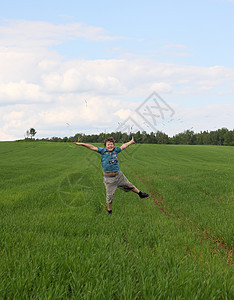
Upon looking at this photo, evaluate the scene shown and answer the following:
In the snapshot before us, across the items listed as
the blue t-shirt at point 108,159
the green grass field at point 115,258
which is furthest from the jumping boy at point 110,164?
the green grass field at point 115,258

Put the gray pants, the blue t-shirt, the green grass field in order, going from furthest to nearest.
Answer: the gray pants → the blue t-shirt → the green grass field

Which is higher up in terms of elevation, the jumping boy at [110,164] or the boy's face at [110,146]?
the boy's face at [110,146]

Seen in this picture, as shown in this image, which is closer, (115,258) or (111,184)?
(115,258)

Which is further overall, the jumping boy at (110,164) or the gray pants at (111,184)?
the gray pants at (111,184)

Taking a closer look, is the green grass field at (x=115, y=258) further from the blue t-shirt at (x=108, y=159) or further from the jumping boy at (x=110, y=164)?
the blue t-shirt at (x=108, y=159)

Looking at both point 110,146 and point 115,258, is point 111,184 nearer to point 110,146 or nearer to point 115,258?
point 110,146

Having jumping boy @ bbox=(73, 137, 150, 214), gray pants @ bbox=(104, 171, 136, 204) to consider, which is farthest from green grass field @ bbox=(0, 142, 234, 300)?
jumping boy @ bbox=(73, 137, 150, 214)

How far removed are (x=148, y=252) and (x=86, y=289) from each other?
69.3 inches

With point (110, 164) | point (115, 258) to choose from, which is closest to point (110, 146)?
point (110, 164)

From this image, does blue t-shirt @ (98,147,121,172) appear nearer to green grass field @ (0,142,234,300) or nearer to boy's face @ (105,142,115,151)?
boy's face @ (105,142,115,151)

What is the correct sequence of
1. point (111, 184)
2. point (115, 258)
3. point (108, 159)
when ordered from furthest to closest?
point (111, 184) → point (108, 159) → point (115, 258)

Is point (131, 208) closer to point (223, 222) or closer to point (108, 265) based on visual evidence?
point (223, 222)

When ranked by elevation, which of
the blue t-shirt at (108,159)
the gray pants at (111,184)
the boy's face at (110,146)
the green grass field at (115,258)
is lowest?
the green grass field at (115,258)

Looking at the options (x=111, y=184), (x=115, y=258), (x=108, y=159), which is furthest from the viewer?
(x=111, y=184)
